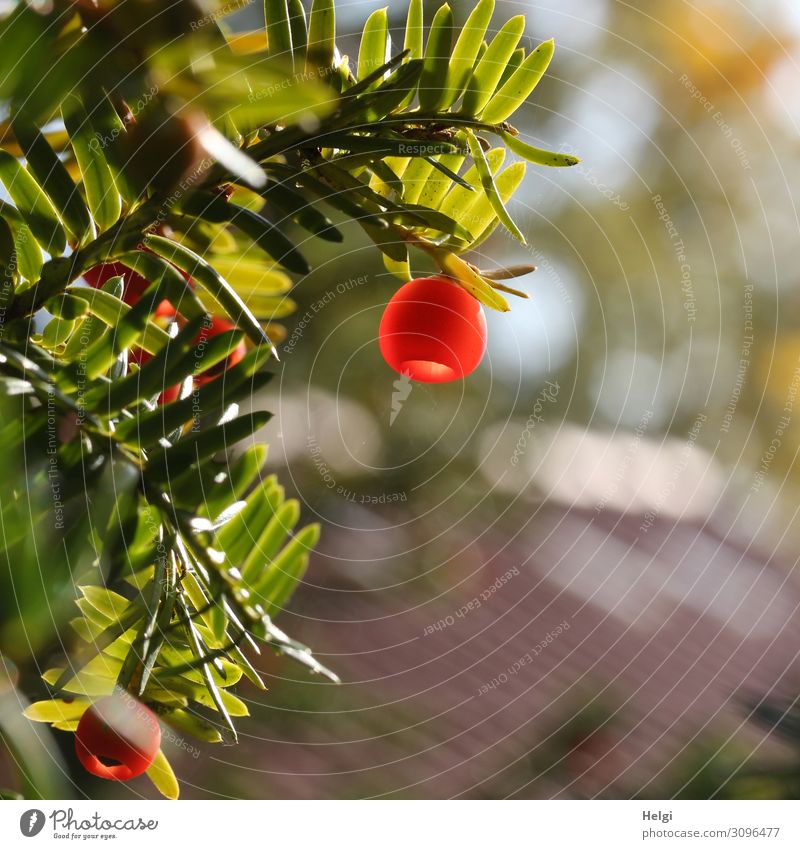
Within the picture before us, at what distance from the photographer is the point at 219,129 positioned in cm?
28

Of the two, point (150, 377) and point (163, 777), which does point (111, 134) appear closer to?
point (150, 377)

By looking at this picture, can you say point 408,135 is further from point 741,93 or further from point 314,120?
point 741,93

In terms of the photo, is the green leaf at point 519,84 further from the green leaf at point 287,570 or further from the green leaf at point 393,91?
the green leaf at point 287,570

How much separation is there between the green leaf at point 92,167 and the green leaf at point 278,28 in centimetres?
7

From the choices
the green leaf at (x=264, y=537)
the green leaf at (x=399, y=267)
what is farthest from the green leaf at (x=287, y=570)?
the green leaf at (x=399, y=267)

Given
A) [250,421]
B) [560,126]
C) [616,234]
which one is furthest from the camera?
[616,234]

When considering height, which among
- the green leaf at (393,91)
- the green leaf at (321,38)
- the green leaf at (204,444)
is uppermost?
the green leaf at (321,38)

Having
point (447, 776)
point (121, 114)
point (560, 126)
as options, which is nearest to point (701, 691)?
point (447, 776)

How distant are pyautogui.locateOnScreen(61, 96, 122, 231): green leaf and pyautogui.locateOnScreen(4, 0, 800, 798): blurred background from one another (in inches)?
17.6

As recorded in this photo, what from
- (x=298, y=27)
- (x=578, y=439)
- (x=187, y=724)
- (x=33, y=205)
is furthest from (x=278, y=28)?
(x=578, y=439)

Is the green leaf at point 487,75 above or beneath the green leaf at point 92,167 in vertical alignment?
above

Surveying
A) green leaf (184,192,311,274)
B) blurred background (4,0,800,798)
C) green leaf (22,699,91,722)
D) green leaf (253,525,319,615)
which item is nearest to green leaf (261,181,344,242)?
green leaf (184,192,311,274)

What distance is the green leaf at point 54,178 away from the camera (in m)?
0.26

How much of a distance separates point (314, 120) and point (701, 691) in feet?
3.53
